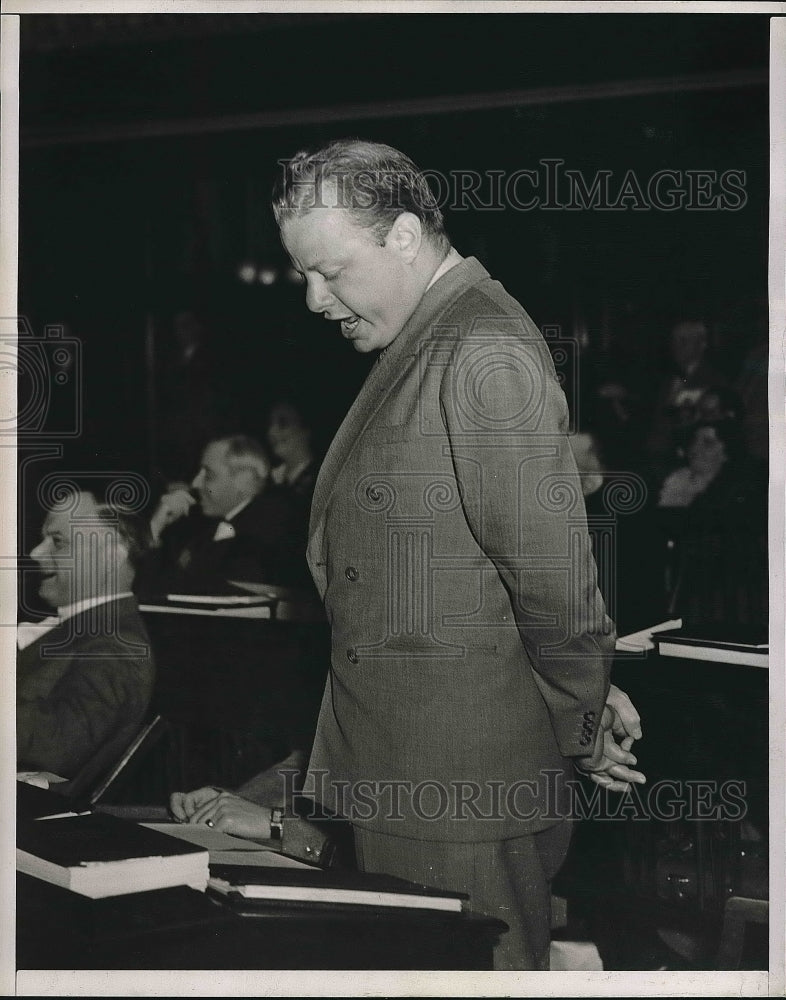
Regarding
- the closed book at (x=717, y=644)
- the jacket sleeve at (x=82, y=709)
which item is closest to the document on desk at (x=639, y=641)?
the closed book at (x=717, y=644)

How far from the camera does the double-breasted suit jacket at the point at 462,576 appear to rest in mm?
2139

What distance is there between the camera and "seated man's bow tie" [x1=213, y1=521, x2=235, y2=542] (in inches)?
89.2

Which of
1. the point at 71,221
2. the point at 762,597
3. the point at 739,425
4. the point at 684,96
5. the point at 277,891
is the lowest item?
the point at 277,891

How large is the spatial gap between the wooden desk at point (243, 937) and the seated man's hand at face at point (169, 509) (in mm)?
759

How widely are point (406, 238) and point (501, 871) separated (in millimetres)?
1346

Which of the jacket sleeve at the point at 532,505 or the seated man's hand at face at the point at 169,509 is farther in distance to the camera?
the seated man's hand at face at the point at 169,509

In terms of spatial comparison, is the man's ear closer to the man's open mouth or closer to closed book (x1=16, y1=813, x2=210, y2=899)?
the man's open mouth

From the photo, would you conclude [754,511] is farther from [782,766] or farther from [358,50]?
[358,50]

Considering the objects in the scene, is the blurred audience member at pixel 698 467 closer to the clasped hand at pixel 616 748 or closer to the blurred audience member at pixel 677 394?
the blurred audience member at pixel 677 394

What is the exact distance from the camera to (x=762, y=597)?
2.29 m

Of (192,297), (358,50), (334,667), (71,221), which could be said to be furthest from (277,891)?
(358,50)

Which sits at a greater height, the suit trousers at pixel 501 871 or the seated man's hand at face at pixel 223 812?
the seated man's hand at face at pixel 223 812

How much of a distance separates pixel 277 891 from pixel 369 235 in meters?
1.31

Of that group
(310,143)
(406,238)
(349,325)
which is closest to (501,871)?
(349,325)
